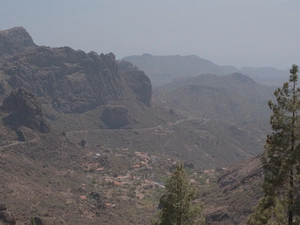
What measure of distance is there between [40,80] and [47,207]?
345 feet

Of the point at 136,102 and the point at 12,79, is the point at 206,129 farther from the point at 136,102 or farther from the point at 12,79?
the point at 12,79

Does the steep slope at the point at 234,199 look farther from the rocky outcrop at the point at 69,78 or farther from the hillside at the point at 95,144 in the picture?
the rocky outcrop at the point at 69,78

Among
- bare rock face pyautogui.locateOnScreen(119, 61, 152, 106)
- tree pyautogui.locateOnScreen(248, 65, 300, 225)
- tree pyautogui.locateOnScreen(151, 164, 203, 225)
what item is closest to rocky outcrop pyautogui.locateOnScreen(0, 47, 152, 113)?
bare rock face pyautogui.locateOnScreen(119, 61, 152, 106)

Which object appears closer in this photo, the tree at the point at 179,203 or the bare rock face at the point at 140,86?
the tree at the point at 179,203

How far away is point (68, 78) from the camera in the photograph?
509 ft

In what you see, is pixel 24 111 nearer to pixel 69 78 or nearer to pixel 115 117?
pixel 115 117

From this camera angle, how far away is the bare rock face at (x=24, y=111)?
91.0 m

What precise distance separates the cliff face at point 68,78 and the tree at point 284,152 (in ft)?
442

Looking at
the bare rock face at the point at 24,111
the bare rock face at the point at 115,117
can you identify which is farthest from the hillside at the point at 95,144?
the bare rock face at the point at 115,117

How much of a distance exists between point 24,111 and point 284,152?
289ft

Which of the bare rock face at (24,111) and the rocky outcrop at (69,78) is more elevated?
the rocky outcrop at (69,78)

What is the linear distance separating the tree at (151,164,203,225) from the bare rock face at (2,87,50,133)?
79.1m

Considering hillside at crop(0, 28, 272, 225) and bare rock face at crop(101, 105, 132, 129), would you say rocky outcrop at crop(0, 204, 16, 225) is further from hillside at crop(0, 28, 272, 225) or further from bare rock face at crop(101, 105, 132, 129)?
bare rock face at crop(101, 105, 132, 129)

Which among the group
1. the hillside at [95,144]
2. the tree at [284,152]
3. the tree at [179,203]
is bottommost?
the hillside at [95,144]
